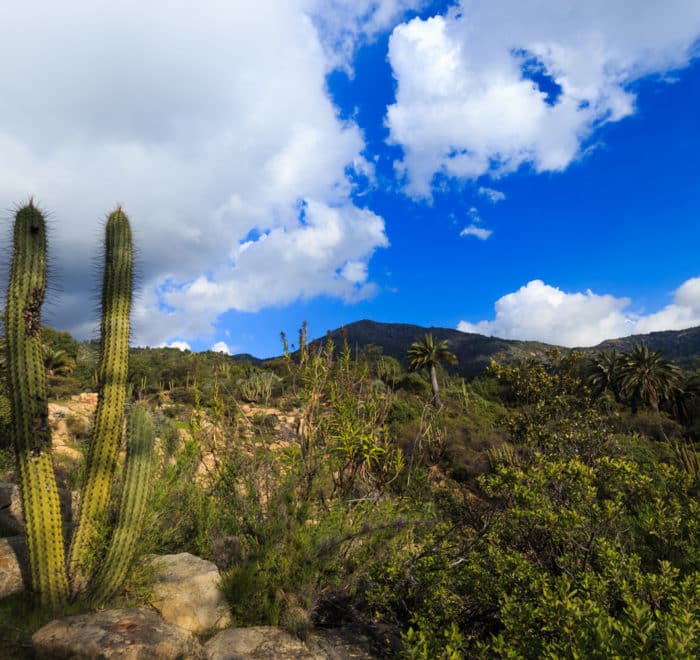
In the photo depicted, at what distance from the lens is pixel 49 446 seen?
5.09m

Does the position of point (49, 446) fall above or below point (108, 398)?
below

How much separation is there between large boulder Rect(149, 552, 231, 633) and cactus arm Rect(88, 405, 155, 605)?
1.59ft

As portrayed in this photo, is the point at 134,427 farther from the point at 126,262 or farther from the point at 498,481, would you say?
the point at 498,481

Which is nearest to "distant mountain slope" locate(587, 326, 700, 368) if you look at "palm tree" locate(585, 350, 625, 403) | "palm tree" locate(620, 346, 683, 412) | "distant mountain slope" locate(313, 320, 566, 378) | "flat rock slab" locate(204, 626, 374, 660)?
"distant mountain slope" locate(313, 320, 566, 378)

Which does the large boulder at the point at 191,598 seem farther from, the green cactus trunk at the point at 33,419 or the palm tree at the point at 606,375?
the palm tree at the point at 606,375

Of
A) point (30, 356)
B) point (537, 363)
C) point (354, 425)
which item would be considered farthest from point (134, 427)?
point (537, 363)

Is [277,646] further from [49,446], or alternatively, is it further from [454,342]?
[454,342]

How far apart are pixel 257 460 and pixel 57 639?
9.99 feet

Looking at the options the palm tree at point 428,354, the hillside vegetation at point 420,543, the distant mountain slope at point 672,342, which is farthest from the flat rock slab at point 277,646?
the distant mountain slope at point 672,342

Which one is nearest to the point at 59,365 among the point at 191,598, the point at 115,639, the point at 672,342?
the point at 191,598

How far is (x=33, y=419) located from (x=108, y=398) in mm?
789

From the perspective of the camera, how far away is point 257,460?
6410 mm

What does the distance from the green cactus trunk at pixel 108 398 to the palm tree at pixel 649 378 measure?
33022 millimetres

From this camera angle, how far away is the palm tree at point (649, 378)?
2931cm
